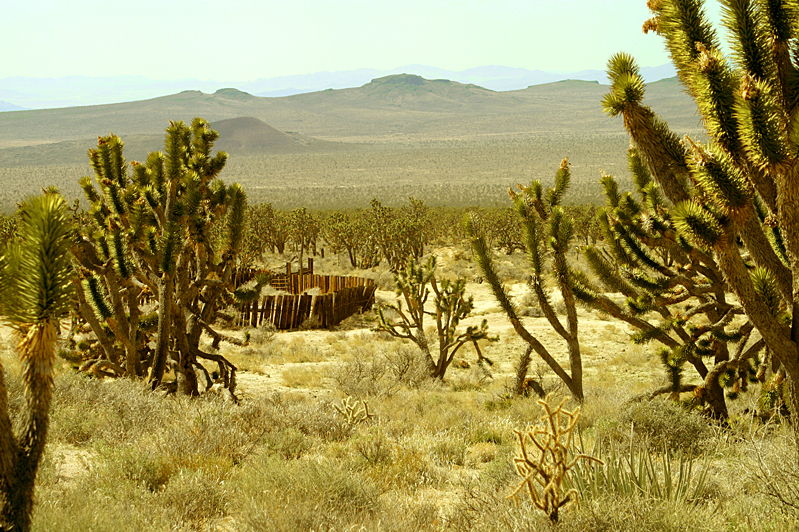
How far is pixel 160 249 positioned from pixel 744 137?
258 inches

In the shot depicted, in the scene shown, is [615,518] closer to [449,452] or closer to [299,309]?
[449,452]

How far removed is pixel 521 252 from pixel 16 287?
35.4 metres

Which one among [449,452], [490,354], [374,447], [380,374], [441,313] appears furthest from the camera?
[490,354]

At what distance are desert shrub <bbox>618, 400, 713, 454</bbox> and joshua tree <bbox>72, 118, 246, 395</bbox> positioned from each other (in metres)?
5.24

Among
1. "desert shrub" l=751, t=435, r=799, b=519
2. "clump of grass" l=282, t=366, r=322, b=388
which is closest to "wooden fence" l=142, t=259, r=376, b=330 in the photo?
"clump of grass" l=282, t=366, r=322, b=388

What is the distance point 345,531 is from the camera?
371 centimetres

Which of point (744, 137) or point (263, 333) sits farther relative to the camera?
point (263, 333)

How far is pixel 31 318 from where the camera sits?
2.89 m

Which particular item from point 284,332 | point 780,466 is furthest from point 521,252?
point 780,466

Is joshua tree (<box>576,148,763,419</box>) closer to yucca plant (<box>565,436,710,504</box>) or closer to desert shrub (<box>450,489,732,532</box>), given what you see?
yucca plant (<box>565,436,710,504</box>)

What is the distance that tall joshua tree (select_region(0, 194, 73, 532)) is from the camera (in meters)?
2.84

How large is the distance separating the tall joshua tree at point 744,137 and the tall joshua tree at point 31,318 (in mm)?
3773

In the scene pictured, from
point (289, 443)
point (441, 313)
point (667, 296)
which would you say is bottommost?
point (441, 313)

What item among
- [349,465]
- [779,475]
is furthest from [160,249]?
[779,475]
